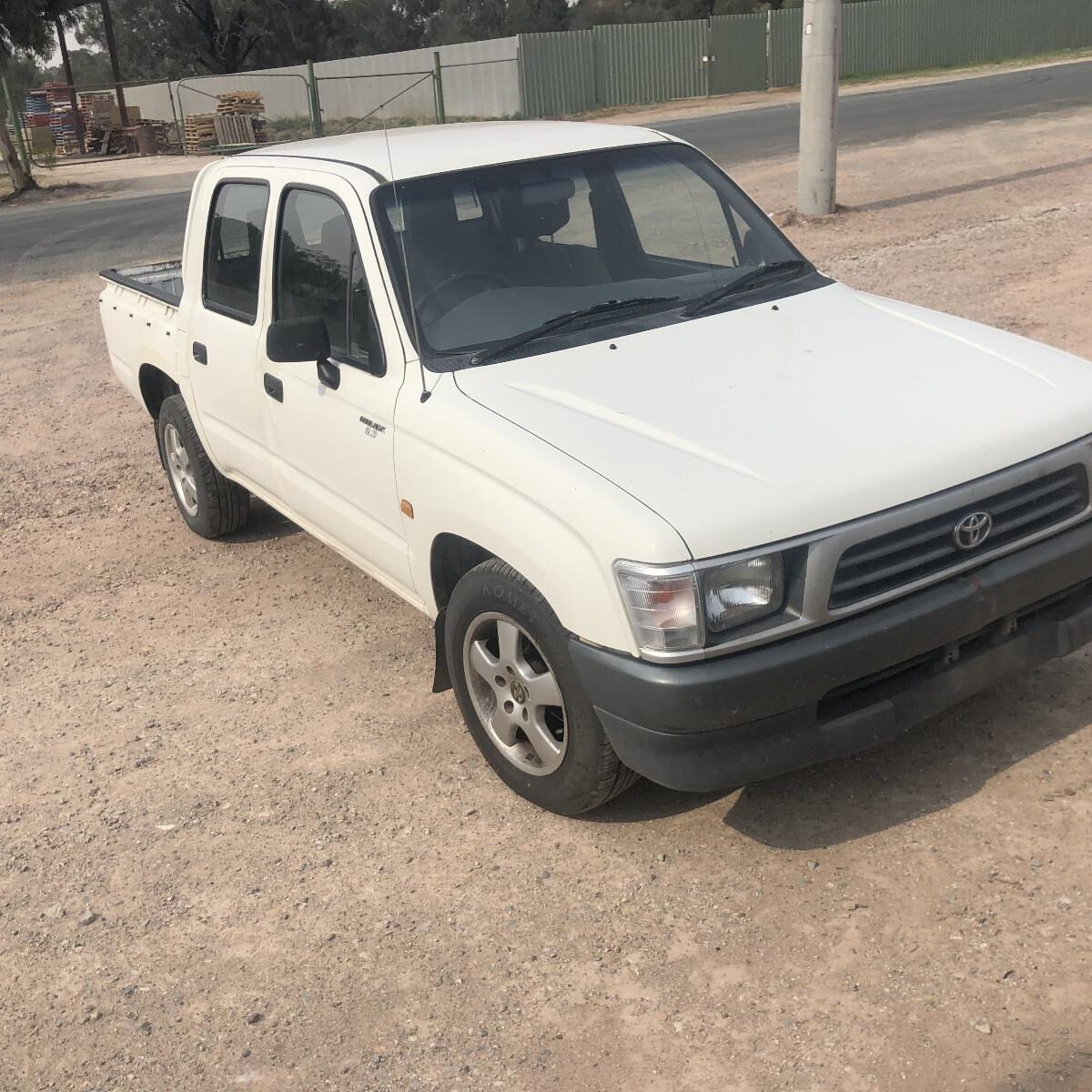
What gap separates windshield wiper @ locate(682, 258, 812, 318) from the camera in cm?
438

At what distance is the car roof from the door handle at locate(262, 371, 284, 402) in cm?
87

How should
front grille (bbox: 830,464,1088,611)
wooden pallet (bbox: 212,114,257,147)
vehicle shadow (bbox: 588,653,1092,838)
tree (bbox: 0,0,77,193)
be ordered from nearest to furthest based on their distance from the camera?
front grille (bbox: 830,464,1088,611) < vehicle shadow (bbox: 588,653,1092,838) < tree (bbox: 0,0,77,193) < wooden pallet (bbox: 212,114,257,147)

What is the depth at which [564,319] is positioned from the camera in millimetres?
4207

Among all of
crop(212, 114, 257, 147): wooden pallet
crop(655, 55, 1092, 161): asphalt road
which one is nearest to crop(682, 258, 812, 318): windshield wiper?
crop(655, 55, 1092, 161): asphalt road

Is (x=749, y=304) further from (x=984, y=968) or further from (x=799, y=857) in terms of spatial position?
(x=984, y=968)

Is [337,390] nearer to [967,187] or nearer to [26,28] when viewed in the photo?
[967,187]

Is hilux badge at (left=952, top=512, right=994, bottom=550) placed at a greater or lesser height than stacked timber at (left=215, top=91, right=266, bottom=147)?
greater

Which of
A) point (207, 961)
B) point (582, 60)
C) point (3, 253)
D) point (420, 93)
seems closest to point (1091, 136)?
point (3, 253)

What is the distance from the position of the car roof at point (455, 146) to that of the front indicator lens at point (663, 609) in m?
2.03

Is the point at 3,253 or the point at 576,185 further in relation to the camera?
the point at 3,253

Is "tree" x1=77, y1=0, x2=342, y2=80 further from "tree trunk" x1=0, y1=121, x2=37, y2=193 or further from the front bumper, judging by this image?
the front bumper

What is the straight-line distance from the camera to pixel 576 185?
15.3 feet

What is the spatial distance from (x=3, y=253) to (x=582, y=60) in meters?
23.8

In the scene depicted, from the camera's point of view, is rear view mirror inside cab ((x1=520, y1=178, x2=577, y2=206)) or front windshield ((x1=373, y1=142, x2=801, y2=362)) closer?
front windshield ((x1=373, y1=142, x2=801, y2=362))
